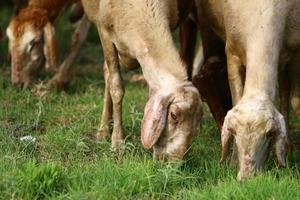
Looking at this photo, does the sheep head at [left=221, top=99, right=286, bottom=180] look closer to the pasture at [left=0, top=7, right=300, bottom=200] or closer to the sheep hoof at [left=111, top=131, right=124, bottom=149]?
the pasture at [left=0, top=7, right=300, bottom=200]

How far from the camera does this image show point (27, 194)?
652cm

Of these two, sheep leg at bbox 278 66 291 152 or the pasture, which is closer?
the pasture

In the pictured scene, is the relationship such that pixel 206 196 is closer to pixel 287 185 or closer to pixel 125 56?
pixel 287 185

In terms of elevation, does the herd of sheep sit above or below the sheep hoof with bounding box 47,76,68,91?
above

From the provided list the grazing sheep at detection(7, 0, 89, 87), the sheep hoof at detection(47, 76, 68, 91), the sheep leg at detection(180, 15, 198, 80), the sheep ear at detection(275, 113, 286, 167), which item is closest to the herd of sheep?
the sheep ear at detection(275, 113, 286, 167)

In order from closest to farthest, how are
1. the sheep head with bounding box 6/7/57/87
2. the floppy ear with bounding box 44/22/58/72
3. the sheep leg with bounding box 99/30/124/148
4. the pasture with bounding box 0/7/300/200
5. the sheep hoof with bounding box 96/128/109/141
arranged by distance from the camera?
the pasture with bounding box 0/7/300/200 < the sheep leg with bounding box 99/30/124/148 < the sheep hoof with bounding box 96/128/109/141 < the sheep head with bounding box 6/7/57/87 < the floppy ear with bounding box 44/22/58/72

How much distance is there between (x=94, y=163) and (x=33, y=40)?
3651 millimetres

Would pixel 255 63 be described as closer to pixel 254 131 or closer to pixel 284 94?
pixel 254 131

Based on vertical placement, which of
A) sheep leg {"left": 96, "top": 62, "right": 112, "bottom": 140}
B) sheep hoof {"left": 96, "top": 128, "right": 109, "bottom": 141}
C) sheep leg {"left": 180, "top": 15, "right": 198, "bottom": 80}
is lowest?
sheep hoof {"left": 96, "top": 128, "right": 109, "bottom": 141}

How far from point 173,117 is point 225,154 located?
51 cm

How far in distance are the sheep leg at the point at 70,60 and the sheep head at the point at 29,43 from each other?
0.82 ft

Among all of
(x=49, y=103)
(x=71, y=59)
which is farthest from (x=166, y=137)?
(x=71, y=59)

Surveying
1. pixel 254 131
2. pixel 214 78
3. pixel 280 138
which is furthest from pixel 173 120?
pixel 214 78

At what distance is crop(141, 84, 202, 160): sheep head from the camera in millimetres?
7114
